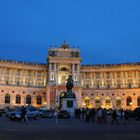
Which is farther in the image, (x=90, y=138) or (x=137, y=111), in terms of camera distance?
(x=137, y=111)

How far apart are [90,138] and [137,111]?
113ft

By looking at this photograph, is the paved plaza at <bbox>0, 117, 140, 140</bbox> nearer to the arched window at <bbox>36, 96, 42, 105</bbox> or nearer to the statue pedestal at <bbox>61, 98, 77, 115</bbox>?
the statue pedestal at <bbox>61, 98, 77, 115</bbox>

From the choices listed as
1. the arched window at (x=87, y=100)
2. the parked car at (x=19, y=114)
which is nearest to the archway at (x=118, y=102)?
the arched window at (x=87, y=100)

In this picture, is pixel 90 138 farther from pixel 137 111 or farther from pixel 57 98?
pixel 57 98

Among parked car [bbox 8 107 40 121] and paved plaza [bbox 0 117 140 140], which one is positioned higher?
parked car [bbox 8 107 40 121]

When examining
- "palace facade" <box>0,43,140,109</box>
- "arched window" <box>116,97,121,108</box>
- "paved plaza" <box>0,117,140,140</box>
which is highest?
"palace facade" <box>0,43,140,109</box>

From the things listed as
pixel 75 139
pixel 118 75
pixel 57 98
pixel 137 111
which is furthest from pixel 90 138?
pixel 118 75

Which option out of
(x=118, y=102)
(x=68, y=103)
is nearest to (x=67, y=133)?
(x=68, y=103)

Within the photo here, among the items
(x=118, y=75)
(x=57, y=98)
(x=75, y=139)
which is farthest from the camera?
(x=118, y=75)

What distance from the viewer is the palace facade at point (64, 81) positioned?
11900cm

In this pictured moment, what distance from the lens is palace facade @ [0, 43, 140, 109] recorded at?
119 meters

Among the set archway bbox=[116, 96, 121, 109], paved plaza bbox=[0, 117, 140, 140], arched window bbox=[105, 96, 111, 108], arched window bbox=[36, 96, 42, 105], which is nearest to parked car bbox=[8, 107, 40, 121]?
paved plaza bbox=[0, 117, 140, 140]

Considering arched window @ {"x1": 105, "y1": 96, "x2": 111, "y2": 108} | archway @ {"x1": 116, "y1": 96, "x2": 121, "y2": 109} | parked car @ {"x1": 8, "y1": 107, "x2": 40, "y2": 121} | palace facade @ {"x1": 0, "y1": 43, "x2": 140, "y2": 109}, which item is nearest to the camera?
parked car @ {"x1": 8, "y1": 107, "x2": 40, "y2": 121}

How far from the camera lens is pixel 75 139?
19.1 meters
